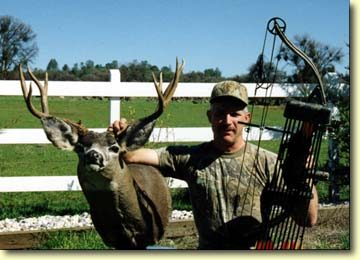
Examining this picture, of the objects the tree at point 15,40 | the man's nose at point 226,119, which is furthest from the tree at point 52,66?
the man's nose at point 226,119

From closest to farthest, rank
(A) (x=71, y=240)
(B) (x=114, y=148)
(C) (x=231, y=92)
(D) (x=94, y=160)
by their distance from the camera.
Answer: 1. (D) (x=94, y=160)
2. (B) (x=114, y=148)
3. (C) (x=231, y=92)
4. (A) (x=71, y=240)

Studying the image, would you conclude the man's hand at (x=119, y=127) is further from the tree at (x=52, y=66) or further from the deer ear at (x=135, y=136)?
the tree at (x=52, y=66)

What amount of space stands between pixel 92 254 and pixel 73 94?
109cm

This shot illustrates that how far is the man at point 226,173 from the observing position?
2.99 meters

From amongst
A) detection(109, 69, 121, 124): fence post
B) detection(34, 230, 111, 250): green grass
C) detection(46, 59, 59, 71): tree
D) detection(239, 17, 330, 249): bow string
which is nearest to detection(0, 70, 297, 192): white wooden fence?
detection(109, 69, 121, 124): fence post

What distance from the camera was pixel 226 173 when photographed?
300 cm

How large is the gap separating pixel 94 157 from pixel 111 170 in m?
0.11

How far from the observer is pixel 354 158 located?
3.55 m

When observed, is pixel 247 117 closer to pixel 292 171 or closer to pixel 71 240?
pixel 292 171

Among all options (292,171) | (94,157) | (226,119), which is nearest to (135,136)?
(94,157)

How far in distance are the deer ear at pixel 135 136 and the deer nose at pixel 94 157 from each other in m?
0.14

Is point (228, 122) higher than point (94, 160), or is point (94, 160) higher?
point (228, 122)

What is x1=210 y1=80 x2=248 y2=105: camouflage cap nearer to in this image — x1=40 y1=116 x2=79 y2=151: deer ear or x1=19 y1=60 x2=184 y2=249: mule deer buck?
x1=19 y1=60 x2=184 y2=249: mule deer buck

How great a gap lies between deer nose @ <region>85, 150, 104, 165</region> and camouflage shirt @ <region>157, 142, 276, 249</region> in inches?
13.5
